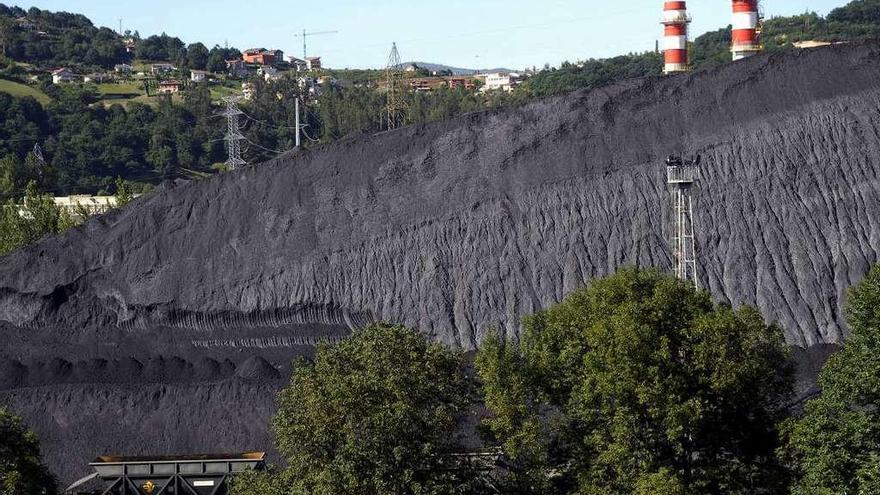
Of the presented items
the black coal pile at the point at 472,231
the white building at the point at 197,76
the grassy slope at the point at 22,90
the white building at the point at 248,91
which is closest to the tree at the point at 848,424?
the black coal pile at the point at 472,231

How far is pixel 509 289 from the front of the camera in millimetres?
52500

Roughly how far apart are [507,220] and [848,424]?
27.0 metres

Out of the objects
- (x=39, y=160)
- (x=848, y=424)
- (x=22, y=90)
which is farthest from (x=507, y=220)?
(x=22, y=90)

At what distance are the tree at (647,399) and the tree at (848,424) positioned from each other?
1427 mm

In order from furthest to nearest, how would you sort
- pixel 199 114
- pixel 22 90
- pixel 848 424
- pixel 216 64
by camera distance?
pixel 216 64 → pixel 22 90 → pixel 199 114 → pixel 848 424

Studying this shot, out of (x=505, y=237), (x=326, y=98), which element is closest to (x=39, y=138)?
(x=326, y=98)

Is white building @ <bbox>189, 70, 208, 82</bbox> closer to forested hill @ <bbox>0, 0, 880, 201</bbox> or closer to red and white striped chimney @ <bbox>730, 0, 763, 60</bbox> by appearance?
forested hill @ <bbox>0, 0, 880, 201</bbox>

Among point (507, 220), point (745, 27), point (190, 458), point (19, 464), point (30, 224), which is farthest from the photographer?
point (745, 27)

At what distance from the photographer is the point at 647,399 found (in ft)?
99.8

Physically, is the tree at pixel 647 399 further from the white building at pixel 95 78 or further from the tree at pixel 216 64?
the tree at pixel 216 64

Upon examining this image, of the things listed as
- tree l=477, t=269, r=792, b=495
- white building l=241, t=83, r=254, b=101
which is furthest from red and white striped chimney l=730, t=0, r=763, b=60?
white building l=241, t=83, r=254, b=101

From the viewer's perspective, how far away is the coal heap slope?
52.2 meters

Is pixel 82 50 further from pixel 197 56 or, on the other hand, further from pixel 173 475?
pixel 173 475

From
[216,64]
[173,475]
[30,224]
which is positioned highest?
[216,64]
